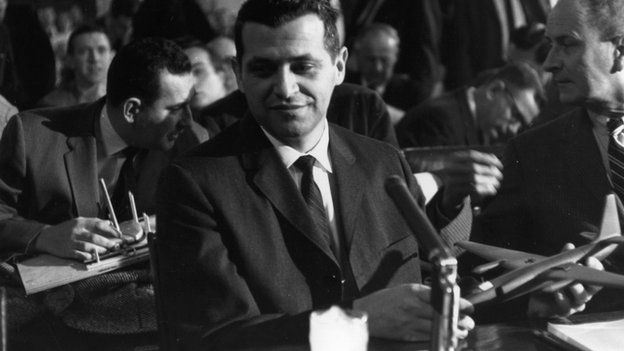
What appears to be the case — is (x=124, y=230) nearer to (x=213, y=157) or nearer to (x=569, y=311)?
(x=213, y=157)

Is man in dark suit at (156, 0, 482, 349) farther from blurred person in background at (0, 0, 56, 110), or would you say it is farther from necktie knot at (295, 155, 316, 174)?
blurred person in background at (0, 0, 56, 110)

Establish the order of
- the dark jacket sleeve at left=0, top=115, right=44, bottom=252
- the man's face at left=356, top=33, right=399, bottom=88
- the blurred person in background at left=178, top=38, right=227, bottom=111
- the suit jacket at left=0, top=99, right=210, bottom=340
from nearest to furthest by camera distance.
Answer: the suit jacket at left=0, top=99, right=210, bottom=340 < the dark jacket sleeve at left=0, top=115, right=44, bottom=252 < the blurred person in background at left=178, top=38, right=227, bottom=111 < the man's face at left=356, top=33, right=399, bottom=88

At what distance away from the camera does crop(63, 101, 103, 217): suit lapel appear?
144 inches

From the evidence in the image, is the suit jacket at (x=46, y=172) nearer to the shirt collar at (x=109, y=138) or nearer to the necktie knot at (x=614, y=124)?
the shirt collar at (x=109, y=138)

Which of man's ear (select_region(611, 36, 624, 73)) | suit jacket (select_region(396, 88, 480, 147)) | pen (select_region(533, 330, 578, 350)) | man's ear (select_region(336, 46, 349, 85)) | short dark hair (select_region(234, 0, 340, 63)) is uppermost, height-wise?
short dark hair (select_region(234, 0, 340, 63))

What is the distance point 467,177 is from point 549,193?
2.02 feet

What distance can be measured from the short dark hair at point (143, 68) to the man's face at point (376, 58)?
8.60 feet

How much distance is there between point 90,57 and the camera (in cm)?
507

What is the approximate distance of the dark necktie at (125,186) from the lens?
12.1ft

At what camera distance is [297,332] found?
91.4 inches

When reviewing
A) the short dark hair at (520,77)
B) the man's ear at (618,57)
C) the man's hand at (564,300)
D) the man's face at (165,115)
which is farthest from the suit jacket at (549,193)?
the short dark hair at (520,77)

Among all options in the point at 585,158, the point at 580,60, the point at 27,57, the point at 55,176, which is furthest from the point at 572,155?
the point at 27,57

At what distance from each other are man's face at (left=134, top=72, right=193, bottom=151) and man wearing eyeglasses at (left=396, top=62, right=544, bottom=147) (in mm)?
1687

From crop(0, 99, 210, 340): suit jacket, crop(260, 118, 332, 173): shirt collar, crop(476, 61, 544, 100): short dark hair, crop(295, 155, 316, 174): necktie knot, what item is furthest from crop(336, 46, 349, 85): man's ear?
crop(476, 61, 544, 100): short dark hair
